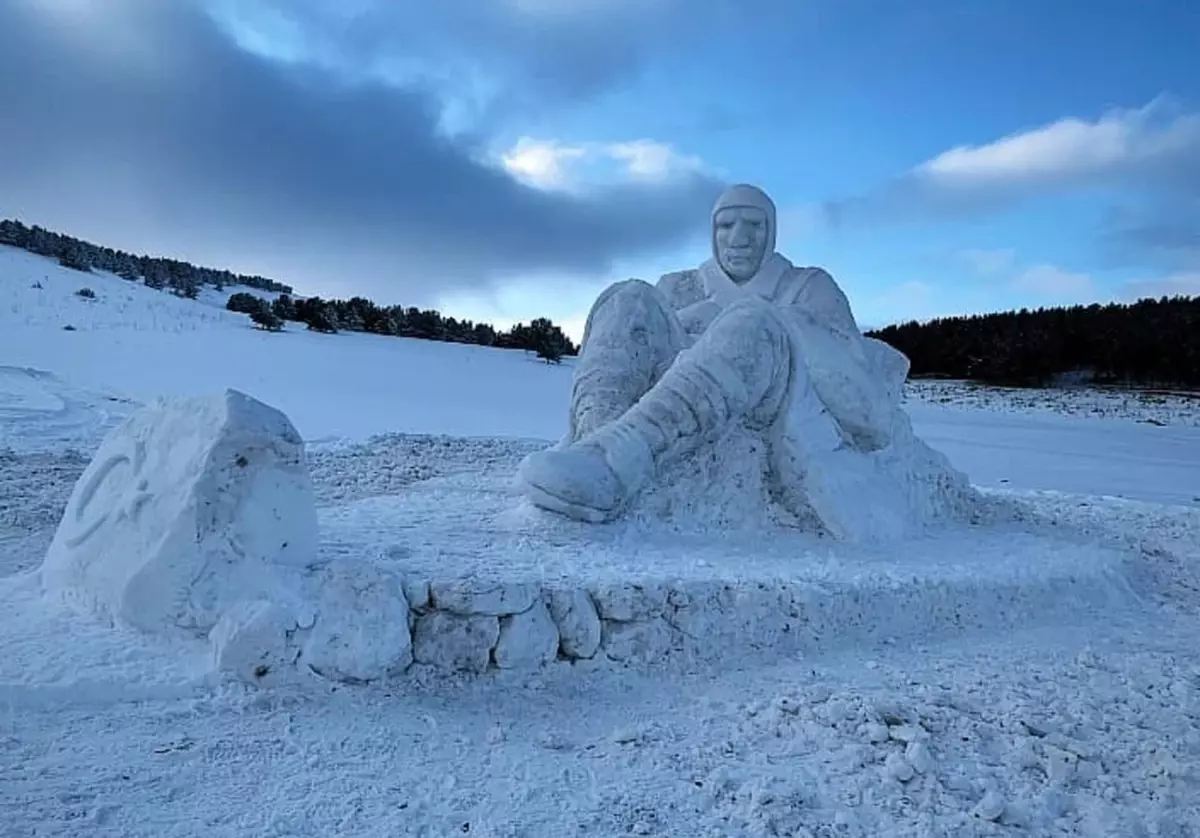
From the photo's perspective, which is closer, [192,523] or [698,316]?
[192,523]

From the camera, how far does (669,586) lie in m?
2.61

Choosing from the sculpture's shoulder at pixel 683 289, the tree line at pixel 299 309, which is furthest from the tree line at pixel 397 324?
the sculpture's shoulder at pixel 683 289

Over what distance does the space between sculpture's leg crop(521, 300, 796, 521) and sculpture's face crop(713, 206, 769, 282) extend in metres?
0.72

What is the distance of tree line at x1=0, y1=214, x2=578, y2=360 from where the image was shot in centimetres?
1874

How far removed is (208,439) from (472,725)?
3.35 feet

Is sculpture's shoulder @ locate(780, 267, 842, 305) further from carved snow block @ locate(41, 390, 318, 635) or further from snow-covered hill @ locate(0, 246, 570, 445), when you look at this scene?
snow-covered hill @ locate(0, 246, 570, 445)

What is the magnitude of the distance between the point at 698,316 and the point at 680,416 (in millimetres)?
1106

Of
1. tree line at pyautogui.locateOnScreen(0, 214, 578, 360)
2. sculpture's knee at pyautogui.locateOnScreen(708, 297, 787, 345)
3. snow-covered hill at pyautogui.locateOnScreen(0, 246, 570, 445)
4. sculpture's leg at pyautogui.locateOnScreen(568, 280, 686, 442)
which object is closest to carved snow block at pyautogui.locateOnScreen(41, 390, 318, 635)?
sculpture's leg at pyautogui.locateOnScreen(568, 280, 686, 442)

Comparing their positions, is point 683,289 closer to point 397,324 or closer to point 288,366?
point 288,366

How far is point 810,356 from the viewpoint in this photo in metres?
3.96

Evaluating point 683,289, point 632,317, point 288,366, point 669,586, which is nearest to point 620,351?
point 632,317

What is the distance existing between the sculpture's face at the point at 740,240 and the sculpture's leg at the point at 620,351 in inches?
18.0

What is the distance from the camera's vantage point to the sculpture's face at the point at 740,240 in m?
4.25

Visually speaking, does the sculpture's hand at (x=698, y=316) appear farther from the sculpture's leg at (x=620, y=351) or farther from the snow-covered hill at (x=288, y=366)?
Result: the snow-covered hill at (x=288, y=366)
